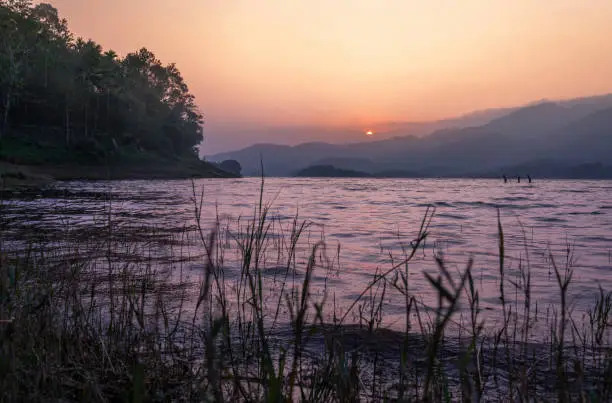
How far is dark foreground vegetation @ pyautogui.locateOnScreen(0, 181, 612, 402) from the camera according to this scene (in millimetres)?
1784

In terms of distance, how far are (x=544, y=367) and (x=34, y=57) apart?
3027 inches

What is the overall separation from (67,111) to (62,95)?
4.60 m

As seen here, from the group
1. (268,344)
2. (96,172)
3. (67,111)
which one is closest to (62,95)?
A: (67,111)

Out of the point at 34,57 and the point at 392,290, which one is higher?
the point at 34,57

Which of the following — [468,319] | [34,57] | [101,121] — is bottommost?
[468,319]

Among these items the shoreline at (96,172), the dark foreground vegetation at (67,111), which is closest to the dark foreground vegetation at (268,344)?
the shoreline at (96,172)

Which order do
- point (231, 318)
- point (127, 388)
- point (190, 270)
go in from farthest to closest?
point (190, 270) < point (231, 318) < point (127, 388)

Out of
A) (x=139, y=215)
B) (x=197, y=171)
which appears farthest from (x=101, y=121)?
(x=139, y=215)

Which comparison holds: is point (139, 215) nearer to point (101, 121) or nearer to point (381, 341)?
point (381, 341)

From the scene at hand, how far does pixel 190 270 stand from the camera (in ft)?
24.6

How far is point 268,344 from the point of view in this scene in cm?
420

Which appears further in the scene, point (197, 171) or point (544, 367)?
point (197, 171)

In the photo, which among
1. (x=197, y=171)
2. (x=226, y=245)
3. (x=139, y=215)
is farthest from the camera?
(x=197, y=171)

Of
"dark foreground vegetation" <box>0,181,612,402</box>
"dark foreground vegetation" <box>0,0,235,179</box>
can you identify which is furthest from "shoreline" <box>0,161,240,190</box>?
"dark foreground vegetation" <box>0,181,612,402</box>
